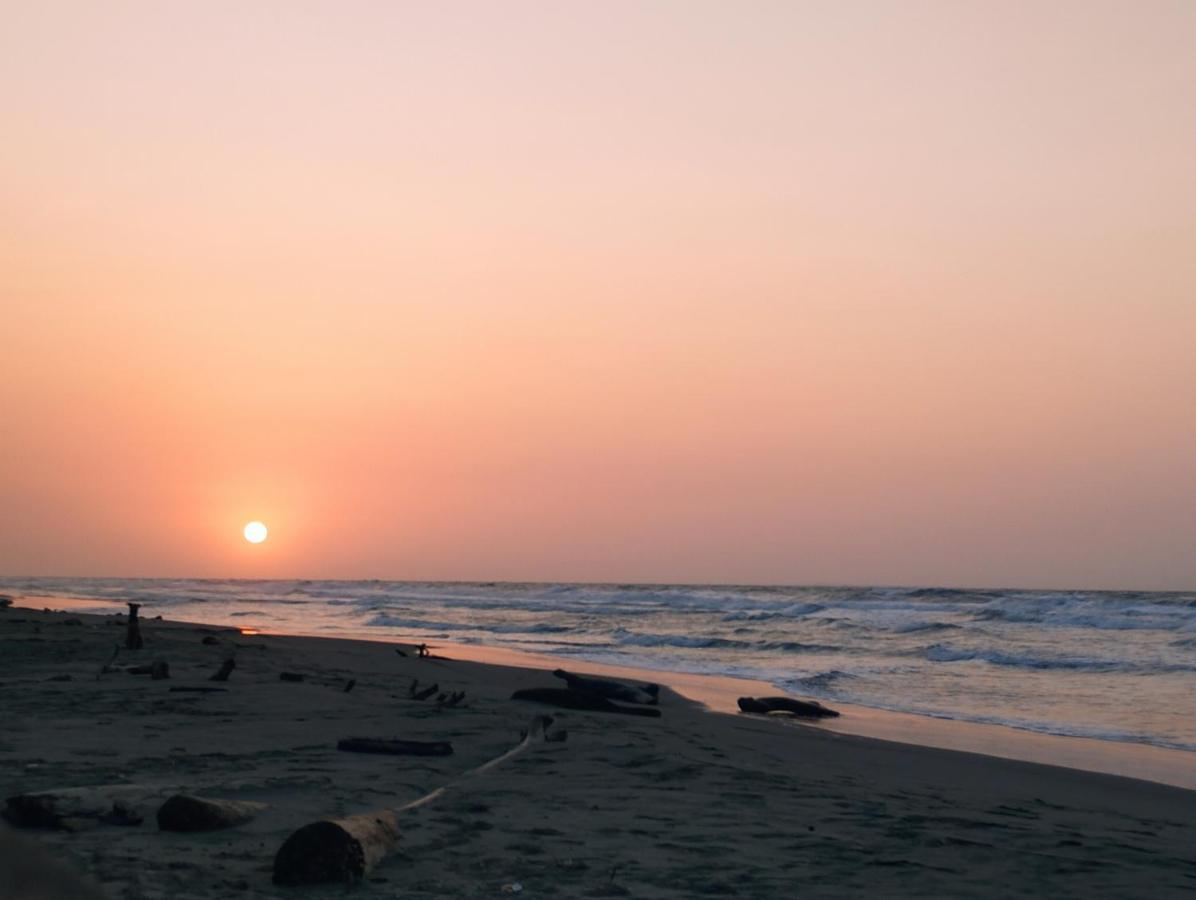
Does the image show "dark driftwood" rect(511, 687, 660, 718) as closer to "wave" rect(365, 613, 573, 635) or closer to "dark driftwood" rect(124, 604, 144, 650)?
"dark driftwood" rect(124, 604, 144, 650)

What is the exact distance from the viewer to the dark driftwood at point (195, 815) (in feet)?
20.9

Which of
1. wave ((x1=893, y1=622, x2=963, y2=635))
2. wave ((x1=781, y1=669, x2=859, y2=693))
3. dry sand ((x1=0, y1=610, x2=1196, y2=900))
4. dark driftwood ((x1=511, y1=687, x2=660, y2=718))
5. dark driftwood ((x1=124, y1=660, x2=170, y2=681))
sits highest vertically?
dark driftwood ((x1=124, y1=660, x2=170, y2=681))

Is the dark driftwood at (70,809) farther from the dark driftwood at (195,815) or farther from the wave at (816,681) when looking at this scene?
the wave at (816,681)

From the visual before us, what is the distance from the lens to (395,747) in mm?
9508

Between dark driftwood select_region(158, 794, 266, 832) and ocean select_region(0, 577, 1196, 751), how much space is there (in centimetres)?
1232

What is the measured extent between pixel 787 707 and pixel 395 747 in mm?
8499

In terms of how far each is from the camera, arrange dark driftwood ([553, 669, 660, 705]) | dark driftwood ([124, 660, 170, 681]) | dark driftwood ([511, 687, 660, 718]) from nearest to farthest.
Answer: dark driftwood ([124, 660, 170, 681]), dark driftwood ([511, 687, 660, 718]), dark driftwood ([553, 669, 660, 705])

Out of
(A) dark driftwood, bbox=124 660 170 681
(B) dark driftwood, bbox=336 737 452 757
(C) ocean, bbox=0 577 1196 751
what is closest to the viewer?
(B) dark driftwood, bbox=336 737 452 757

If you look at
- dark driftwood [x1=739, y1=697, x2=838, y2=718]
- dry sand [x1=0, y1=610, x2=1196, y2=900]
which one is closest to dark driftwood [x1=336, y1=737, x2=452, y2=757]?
dry sand [x1=0, y1=610, x2=1196, y2=900]

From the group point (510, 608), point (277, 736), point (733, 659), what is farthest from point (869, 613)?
point (277, 736)

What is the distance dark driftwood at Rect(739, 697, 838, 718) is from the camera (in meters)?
16.5

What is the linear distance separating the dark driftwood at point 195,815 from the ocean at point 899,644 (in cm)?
1232

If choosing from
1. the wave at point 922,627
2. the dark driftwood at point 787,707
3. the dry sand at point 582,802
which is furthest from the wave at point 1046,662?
the dry sand at point 582,802

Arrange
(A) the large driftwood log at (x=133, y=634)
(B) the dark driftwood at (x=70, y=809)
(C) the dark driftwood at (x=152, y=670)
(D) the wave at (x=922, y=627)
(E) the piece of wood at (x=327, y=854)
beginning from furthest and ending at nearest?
(D) the wave at (x=922, y=627) → (A) the large driftwood log at (x=133, y=634) → (C) the dark driftwood at (x=152, y=670) → (B) the dark driftwood at (x=70, y=809) → (E) the piece of wood at (x=327, y=854)
